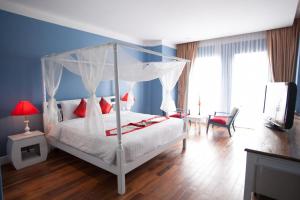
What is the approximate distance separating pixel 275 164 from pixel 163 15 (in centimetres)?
320

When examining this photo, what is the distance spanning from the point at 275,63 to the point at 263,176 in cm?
377

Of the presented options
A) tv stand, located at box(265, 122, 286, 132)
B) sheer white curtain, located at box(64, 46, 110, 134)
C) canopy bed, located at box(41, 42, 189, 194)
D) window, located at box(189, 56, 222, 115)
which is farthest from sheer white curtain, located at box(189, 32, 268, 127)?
sheer white curtain, located at box(64, 46, 110, 134)

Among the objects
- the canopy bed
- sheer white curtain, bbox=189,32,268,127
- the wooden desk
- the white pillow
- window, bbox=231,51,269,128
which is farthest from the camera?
sheer white curtain, bbox=189,32,268,127

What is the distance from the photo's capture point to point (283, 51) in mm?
4434

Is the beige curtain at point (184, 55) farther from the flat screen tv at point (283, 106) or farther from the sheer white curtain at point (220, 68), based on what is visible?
the flat screen tv at point (283, 106)

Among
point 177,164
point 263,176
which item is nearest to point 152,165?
point 177,164

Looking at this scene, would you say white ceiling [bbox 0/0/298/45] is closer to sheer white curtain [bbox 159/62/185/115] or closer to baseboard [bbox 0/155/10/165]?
sheer white curtain [bbox 159/62/185/115]

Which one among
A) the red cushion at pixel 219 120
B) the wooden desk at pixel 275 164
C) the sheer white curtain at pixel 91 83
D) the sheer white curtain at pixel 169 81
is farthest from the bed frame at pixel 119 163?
the red cushion at pixel 219 120

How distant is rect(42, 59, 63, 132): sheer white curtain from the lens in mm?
3436

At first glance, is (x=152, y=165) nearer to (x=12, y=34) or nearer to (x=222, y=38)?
(x=12, y=34)

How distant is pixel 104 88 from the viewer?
15.8ft

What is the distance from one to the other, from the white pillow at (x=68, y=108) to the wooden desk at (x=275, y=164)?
135 inches

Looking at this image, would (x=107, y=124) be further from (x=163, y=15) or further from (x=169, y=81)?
(x=163, y=15)

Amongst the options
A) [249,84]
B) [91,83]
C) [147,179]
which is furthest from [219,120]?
[91,83]
